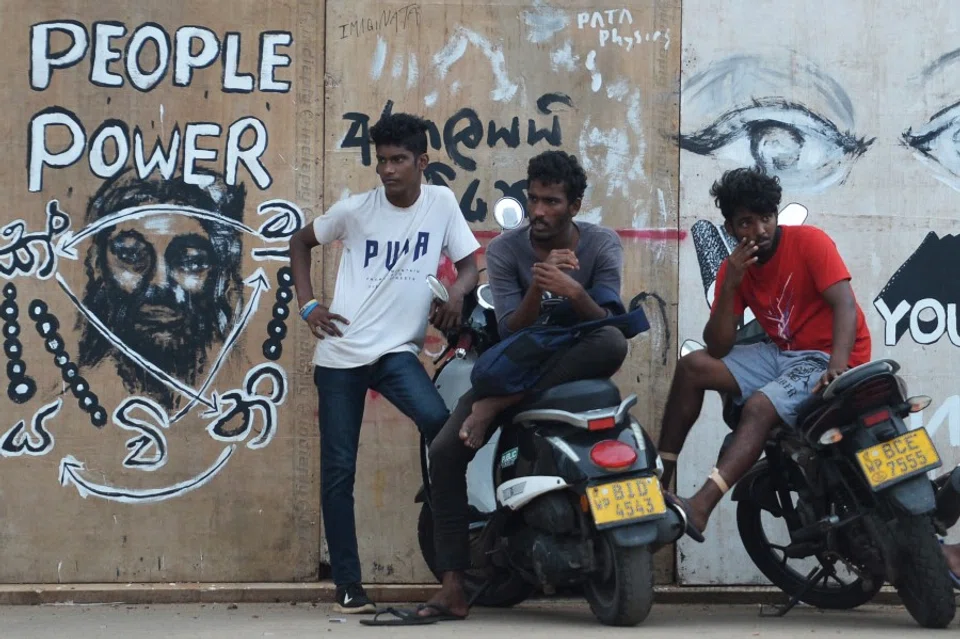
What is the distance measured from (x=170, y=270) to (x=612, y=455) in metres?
2.65

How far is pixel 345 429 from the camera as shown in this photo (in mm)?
6086

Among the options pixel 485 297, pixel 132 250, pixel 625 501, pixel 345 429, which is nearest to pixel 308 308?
pixel 345 429

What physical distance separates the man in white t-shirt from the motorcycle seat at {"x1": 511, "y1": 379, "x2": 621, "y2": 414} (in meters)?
0.58

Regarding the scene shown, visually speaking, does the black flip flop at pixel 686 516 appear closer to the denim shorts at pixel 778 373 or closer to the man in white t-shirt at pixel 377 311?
the denim shorts at pixel 778 373

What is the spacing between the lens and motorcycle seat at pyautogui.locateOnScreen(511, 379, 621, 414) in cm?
548

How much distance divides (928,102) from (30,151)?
4314 mm

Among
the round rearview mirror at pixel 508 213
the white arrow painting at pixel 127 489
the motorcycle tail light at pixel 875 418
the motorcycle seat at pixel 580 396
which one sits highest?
the round rearview mirror at pixel 508 213

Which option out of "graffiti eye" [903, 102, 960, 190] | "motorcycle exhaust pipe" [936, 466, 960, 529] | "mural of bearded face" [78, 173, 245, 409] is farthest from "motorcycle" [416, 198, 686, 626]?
"graffiti eye" [903, 102, 960, 190]

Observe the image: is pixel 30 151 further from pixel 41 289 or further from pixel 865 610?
pixel 865 610

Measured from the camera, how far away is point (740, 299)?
602cm

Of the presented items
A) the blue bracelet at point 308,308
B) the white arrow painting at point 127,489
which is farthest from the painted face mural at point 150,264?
the blue bracelet at point 308,308

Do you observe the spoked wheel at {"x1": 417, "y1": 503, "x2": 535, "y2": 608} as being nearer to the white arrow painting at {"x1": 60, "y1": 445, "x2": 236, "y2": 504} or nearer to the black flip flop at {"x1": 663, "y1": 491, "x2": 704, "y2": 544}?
the black flip flop at {"x1": 663, "y1": 491, "x2": 704, "y2": 544}

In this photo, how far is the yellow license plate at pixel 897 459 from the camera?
17.5 ft

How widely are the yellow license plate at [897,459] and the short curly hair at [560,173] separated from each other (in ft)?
4.89
